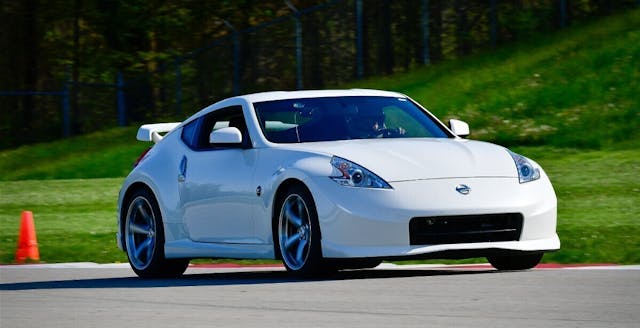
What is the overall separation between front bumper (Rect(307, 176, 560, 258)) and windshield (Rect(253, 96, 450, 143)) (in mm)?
1137

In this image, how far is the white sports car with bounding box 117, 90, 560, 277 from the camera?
1084 cm

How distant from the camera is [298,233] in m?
11.2

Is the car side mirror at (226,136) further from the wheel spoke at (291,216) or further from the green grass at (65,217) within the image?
the green grass at (65,217)

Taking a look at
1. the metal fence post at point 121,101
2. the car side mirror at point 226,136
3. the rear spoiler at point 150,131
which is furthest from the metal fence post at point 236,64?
the car side mirror at point 226,136

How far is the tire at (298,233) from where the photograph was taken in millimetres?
10984

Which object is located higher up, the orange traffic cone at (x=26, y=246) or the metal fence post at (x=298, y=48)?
the metal fence post at (x=298, y=48)

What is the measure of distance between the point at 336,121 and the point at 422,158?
1234 mm

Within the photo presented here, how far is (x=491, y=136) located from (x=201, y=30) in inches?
603

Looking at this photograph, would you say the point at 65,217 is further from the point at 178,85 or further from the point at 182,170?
the point at 178,85

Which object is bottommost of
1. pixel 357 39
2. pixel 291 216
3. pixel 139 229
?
pixel 139 229

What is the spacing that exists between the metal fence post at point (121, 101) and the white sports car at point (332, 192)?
24110 mm

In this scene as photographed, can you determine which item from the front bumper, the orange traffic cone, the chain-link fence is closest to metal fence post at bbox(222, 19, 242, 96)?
the chain-link fence

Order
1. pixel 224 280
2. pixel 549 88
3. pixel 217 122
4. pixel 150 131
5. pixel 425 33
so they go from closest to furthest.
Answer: pixel 224 280
pixel 217 122
pixel 150 131
pixel 549 88
pixel 425 33

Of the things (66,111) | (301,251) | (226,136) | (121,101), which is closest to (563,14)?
(121,101)
